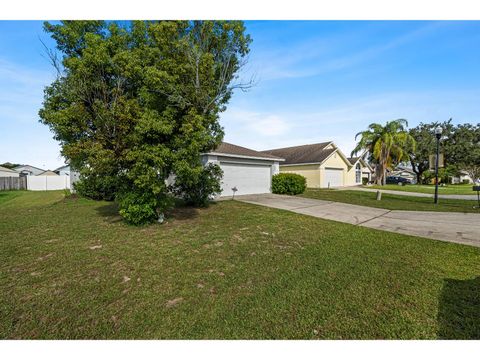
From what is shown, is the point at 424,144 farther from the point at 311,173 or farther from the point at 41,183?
the point at 41,183

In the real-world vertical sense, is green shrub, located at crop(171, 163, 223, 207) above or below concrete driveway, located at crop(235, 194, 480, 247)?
above

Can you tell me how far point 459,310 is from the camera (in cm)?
282

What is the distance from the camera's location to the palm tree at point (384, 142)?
88.9 ft

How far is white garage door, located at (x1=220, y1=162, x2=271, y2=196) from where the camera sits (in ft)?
44.9

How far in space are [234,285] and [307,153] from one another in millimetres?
23579

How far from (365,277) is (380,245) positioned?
2035 millimetres

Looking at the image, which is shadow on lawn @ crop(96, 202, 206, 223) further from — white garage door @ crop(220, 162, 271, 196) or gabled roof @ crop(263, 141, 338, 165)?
gabled roof @ crop(263, 141, 338, 165)

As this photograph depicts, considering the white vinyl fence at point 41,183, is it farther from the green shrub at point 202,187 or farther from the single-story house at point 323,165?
the single-story house at point 323,165

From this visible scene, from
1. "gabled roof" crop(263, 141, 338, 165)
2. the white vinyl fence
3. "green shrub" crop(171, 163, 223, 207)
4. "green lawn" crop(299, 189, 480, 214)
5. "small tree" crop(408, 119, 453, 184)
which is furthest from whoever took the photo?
"small tree" crop(408, 119, 453, 184)

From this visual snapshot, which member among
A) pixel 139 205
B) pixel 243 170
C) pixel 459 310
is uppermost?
pixel 243 170

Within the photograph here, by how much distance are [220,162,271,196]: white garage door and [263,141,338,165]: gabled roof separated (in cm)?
914

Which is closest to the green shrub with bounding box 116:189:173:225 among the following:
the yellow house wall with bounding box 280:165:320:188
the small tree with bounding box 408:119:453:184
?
the yellow house wall with bounding box 280:165:320:188

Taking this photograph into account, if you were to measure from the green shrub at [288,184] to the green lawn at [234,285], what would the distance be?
366 inches

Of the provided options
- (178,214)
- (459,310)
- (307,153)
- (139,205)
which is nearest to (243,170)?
(178,214)
